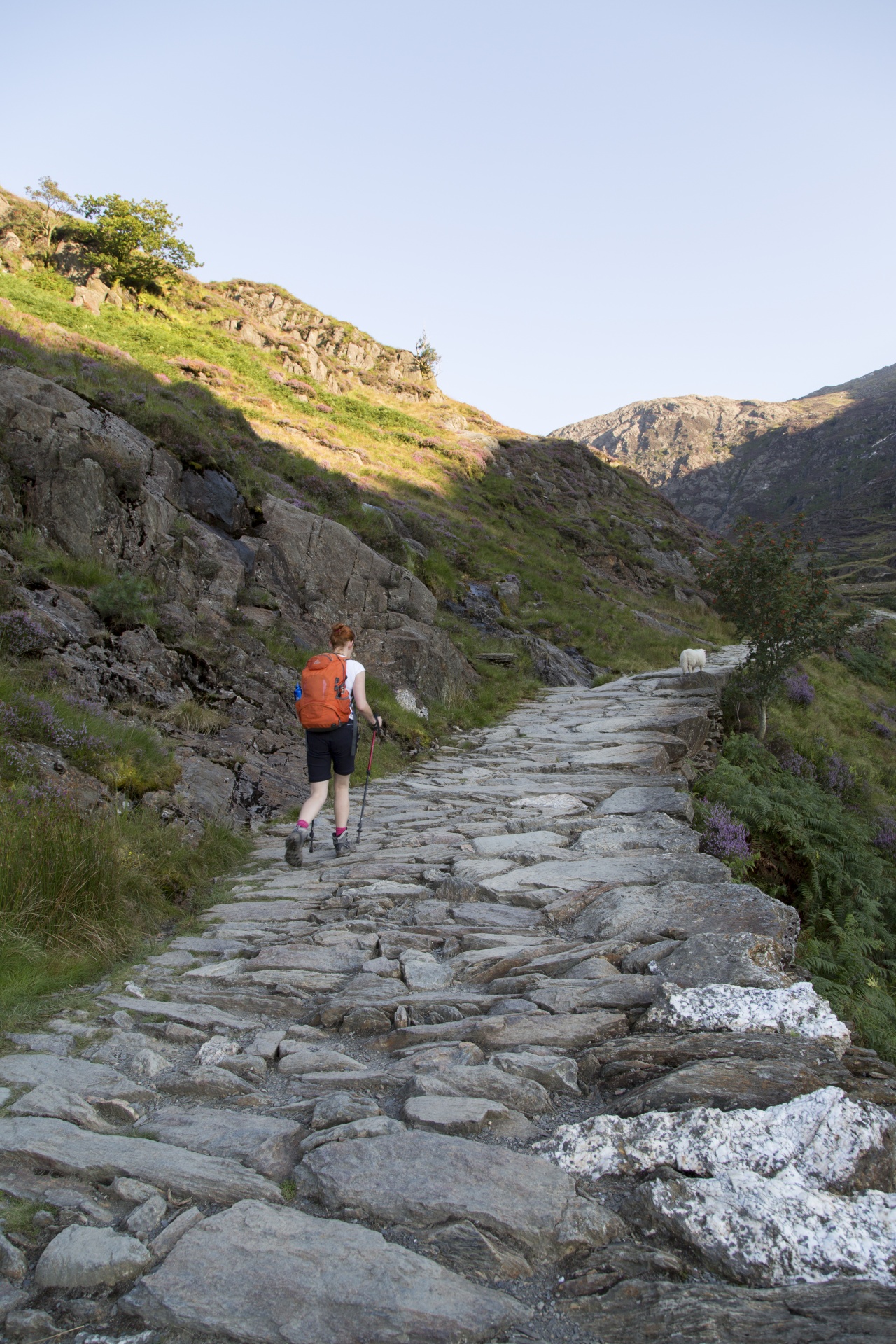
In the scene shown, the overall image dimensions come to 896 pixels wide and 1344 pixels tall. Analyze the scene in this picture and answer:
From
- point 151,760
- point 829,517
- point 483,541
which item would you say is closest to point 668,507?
point 483,541

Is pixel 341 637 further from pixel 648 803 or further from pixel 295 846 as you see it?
pixel 648 803

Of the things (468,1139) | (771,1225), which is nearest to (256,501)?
(468,1139)

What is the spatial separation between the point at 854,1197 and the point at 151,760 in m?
5.69

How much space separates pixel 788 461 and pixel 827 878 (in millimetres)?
162754

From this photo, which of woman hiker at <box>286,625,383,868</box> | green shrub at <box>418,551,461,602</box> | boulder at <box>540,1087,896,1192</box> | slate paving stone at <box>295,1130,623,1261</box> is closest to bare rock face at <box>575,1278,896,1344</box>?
slate paving stone at <box>295,1130,623,1261</box>

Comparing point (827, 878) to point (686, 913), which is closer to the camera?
point (686, 913)

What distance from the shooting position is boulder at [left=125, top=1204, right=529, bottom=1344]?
1.67 m

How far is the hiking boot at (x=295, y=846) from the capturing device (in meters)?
6.12

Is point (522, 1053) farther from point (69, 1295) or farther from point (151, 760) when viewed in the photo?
point (151, 760)

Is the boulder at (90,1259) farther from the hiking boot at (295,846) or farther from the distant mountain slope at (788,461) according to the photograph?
the distant mountain slope at (788,461)

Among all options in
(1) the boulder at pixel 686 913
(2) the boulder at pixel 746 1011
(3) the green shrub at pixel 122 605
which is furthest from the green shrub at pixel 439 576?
(2) the boulder at pixel 746 1011

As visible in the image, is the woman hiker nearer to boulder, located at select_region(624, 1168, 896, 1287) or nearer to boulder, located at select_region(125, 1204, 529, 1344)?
boulder, located at select_region(125, 1204, 529, 1344)

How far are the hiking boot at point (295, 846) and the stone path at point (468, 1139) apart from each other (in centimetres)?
144

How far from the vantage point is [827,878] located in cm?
739
